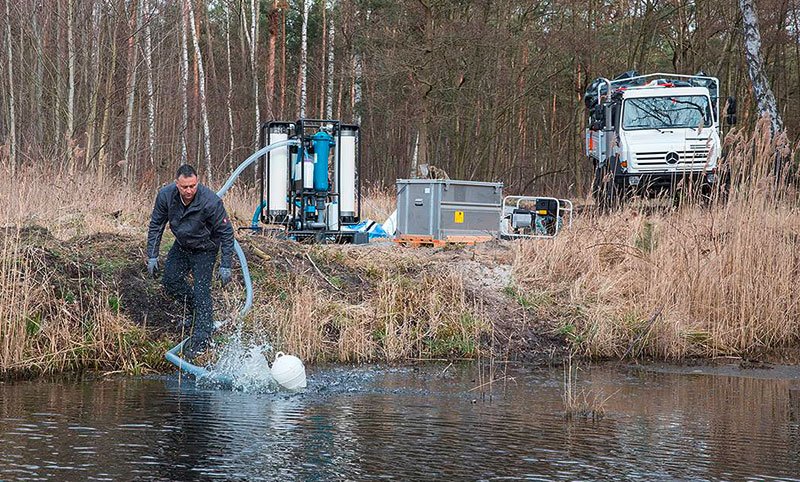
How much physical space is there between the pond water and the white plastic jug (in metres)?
0.13

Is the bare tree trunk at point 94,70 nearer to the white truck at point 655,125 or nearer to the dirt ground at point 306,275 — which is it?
the dirt ground at point 306,275

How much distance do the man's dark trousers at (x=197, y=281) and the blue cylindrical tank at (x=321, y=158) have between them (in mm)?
4954

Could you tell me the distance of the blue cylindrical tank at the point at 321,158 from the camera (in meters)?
15.0

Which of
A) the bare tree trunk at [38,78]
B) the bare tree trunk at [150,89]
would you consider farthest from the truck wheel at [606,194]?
the bare tree trunk at [38,78]

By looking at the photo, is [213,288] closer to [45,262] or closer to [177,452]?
[45,262]

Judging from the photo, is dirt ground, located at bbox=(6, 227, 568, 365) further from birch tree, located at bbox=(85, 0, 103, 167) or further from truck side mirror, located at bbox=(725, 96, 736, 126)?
truck side mirror, located at bbox=(725, 96, 736, 126)

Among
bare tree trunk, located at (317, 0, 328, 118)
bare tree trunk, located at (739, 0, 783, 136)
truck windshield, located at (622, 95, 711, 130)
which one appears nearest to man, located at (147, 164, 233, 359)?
bare tree trunk, located at (739, 0, 783, 136)

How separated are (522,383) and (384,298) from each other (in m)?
2.31

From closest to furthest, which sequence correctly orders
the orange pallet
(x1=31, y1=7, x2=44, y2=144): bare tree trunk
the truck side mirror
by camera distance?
the orange pallet → the truck side mirror → (x1=31, y1=7, x2=44, y2=144): bare tree trunk

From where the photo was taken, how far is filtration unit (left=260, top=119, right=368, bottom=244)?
15023mm

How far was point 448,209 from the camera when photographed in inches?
666

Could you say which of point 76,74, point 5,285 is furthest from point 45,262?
point 76,74

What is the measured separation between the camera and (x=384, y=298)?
38.3 ft

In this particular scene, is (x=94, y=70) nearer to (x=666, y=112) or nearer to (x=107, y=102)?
(x=107, y=102)
